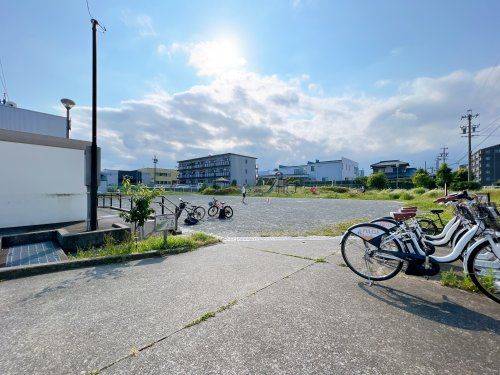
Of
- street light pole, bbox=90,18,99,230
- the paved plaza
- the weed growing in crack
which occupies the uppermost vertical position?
street light pole, bbox=90,18,99,230

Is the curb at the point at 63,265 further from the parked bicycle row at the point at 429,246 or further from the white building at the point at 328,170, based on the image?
the white building at the point at 328,170

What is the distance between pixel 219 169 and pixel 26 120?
60493 millimetres

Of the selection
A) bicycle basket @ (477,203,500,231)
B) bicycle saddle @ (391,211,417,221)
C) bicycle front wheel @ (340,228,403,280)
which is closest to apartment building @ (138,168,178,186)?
bicycle front wheel @ (340,228,403,280)

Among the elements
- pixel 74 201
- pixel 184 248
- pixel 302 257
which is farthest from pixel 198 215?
pixel 302 257

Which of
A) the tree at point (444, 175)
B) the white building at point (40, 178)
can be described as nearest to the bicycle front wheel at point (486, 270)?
the white building at point (40, 178)

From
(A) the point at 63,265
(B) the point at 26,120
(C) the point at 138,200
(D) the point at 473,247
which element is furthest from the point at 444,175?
(B) the point at 26,120

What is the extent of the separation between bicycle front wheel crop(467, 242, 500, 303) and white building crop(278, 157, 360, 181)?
86404mm

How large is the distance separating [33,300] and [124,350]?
77.7 inches

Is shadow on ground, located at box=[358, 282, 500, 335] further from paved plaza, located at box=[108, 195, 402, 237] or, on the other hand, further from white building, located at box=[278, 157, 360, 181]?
white building, located at box=[278, 157, 360, 181]

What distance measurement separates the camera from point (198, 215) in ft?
41.5

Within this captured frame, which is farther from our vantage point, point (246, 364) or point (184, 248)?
point (184, 248)

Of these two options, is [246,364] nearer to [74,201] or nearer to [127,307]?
[127,307]

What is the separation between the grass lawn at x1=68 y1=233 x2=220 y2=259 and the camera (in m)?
5.16

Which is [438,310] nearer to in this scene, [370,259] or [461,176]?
[370,259]
